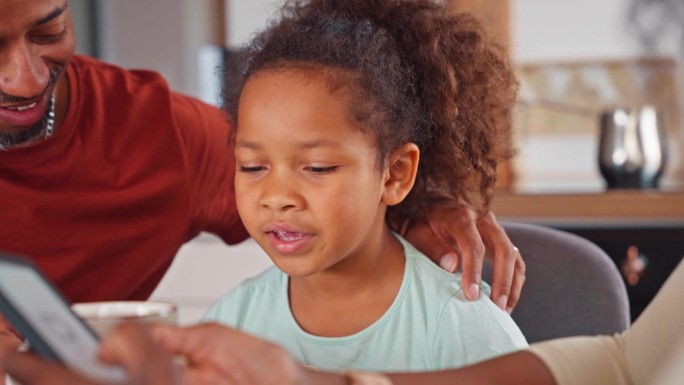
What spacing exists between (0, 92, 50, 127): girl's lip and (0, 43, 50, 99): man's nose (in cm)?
4

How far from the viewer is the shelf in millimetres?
2654

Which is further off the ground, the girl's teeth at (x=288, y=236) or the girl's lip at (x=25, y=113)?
the girl's lip at (x=25, y=113)

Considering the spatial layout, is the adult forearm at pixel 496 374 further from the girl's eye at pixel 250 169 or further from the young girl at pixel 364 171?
the girl's eye at pixel 250 169

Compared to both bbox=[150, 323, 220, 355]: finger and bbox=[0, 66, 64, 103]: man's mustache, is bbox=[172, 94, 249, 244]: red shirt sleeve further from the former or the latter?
bbox=[150, 323, 220, 355]: finger

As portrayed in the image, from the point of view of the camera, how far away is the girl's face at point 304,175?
1.15m

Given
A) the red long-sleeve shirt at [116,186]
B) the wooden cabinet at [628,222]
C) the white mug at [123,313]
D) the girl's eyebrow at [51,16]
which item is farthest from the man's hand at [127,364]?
the wooden cabinet at [628,222]

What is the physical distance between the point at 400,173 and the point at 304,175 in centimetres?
18

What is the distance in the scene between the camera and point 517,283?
1.31 metres

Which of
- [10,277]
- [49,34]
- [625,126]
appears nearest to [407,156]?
[49,34]

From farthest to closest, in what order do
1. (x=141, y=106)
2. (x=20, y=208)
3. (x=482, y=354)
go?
(x=141, y=106)
(x=20, y=208)
(x=482, y=354)

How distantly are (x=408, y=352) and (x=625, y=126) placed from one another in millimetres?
1851

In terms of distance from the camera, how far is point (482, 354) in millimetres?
1142

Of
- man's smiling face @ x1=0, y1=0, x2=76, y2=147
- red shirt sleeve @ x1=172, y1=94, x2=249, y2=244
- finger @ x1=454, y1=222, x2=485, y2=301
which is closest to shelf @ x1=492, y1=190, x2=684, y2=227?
red shirt sleeve @ x1=172, y1=94, x2=249, y2=244

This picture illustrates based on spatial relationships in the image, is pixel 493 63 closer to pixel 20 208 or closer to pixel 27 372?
A: pixel 20 208
